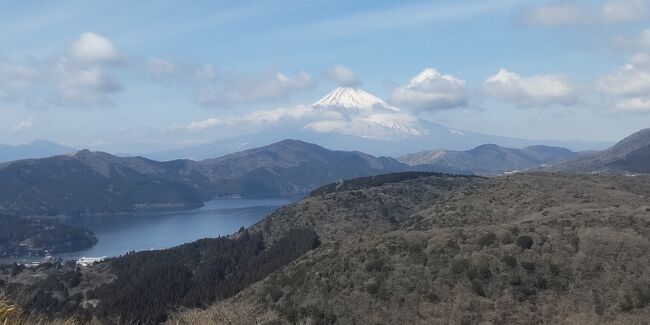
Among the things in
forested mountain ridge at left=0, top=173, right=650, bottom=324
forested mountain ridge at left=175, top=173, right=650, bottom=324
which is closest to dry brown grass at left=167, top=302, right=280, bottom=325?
forested mountain ridge at left=0, top=173, right=650, bottom=324

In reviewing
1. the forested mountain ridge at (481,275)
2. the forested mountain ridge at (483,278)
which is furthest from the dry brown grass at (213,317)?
the forested mountain ridge at (483,278)

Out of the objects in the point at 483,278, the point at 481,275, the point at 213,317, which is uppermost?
the point at 213,317

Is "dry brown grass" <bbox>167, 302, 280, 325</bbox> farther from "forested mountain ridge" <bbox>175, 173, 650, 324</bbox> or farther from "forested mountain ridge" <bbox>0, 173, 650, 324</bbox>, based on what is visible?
"forested mountain ridge" <bbox>175, 173, 650, 324</bbox>

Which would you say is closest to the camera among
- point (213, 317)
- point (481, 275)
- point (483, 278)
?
point (213, 317)

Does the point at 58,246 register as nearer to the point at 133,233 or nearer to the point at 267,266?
the point at 133,233

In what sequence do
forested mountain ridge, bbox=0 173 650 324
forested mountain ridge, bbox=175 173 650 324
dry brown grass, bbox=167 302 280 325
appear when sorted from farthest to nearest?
1. forested mountain ridge, bbox=175 173 650 324
2. forested mountain ridge, bbox=0 173 650 324
3. dry brown grass, bbox=167 302 280 325

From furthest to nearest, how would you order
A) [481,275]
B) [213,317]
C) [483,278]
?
[481,275]
[483,278]
[213,317]

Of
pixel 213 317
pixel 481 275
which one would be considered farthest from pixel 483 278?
pixel 213 317

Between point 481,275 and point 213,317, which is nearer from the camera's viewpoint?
point 213,317

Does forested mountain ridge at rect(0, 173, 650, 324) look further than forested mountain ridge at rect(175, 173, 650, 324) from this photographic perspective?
No

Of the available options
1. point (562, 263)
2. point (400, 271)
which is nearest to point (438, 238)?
point (400, 271)

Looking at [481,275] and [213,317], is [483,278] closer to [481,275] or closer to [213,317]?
[481,275]

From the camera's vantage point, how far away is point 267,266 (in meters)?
76.6

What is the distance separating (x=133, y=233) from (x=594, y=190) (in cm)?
15533
